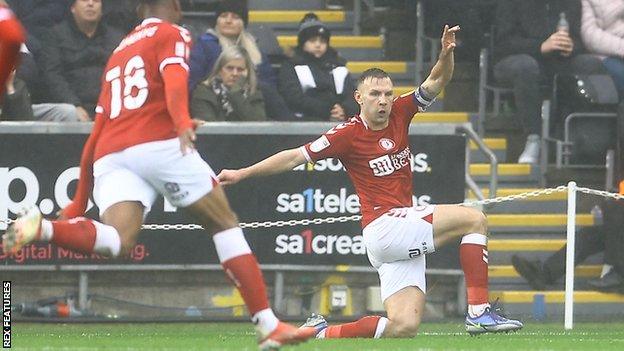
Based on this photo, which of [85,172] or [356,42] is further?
[356,42]

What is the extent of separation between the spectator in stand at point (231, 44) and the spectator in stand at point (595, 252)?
2719mm

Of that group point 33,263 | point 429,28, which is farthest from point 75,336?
point 429,28

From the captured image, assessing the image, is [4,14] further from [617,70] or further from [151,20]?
[617,70]

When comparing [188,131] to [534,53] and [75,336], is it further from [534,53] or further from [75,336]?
[534,53]

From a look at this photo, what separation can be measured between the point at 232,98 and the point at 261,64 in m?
0.65

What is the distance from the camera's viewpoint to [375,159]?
12.5 metres

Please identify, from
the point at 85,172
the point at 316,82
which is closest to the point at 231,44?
the point at 316,82

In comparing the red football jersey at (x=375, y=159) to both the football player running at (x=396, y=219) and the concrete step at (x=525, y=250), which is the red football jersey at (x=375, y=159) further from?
the concrete step at (x=525, y=250)

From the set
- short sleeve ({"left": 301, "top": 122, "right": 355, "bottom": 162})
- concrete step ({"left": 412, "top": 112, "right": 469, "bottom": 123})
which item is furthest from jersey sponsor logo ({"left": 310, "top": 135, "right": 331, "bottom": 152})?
concrete step ({"left": 412, "top": 112, "right": 469, "bottom": 123})

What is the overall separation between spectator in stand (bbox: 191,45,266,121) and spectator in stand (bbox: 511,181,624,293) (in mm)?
2937

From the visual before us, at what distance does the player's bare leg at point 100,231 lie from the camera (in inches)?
386

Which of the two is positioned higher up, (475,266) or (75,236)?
(75,236)

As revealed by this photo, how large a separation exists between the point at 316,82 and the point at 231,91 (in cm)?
92
